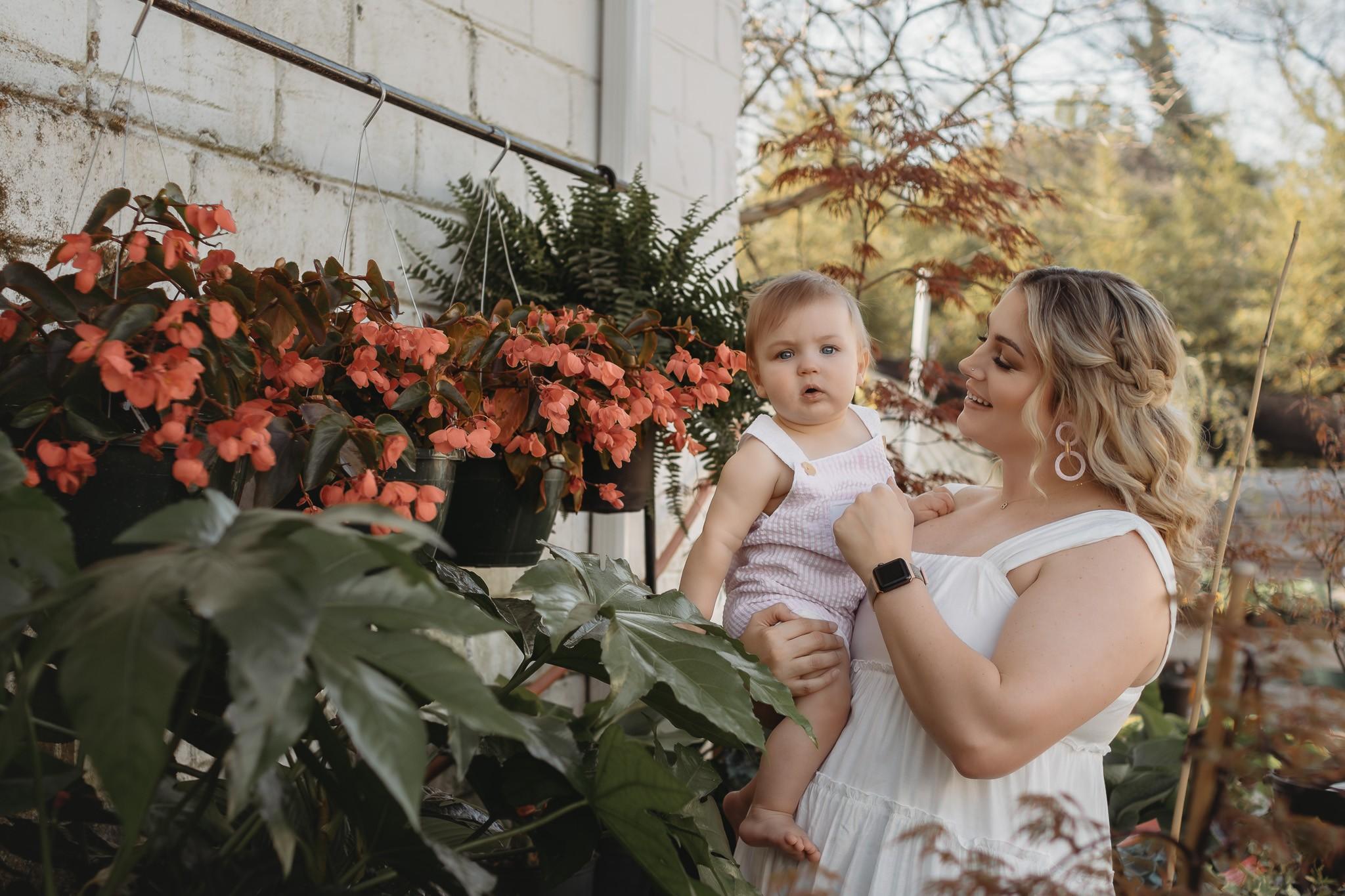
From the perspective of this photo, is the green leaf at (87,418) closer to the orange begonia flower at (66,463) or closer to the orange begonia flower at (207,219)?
the orange begonia flower at (66,463)

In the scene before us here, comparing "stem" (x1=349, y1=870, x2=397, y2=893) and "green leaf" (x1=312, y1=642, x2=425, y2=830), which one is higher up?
"green leaf" (x1=312, y1=642, x2=425, y2=830)

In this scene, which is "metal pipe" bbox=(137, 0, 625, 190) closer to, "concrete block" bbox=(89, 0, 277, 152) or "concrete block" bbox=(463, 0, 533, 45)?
"concrete block" bbox=(89, 0, 277, 152)

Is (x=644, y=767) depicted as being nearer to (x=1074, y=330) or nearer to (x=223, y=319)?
(x=223, y=319)

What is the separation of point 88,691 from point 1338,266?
1434 centimetres

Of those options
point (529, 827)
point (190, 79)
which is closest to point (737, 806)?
point (529, 827)

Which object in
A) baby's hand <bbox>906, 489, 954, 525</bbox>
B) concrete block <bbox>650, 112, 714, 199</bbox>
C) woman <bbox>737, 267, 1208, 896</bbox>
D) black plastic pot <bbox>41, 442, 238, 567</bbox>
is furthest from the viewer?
concrete block <bbox>650, 112, 714, 199</bbox>

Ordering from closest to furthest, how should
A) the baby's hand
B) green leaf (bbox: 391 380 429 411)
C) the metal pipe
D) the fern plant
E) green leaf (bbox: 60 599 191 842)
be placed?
green leaf (bbox: 60 599 191 842) < green leaf (bbox: 391 380 429 411) < the metal pipe < the baby's hand < the fern plant

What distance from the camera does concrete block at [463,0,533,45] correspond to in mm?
2053

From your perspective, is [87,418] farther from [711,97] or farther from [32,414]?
[711,97]

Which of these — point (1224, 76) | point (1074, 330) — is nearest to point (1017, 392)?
point (1074, 330)

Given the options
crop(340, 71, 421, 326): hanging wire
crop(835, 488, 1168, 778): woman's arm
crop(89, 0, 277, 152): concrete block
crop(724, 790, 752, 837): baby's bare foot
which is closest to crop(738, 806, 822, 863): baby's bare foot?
crop(724, 790, 752, 837): baby's bare foot

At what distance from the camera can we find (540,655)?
1.12 metres

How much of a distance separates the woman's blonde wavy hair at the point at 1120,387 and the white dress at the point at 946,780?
10cm

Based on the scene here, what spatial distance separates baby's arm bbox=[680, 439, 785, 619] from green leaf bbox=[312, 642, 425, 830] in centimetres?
89
